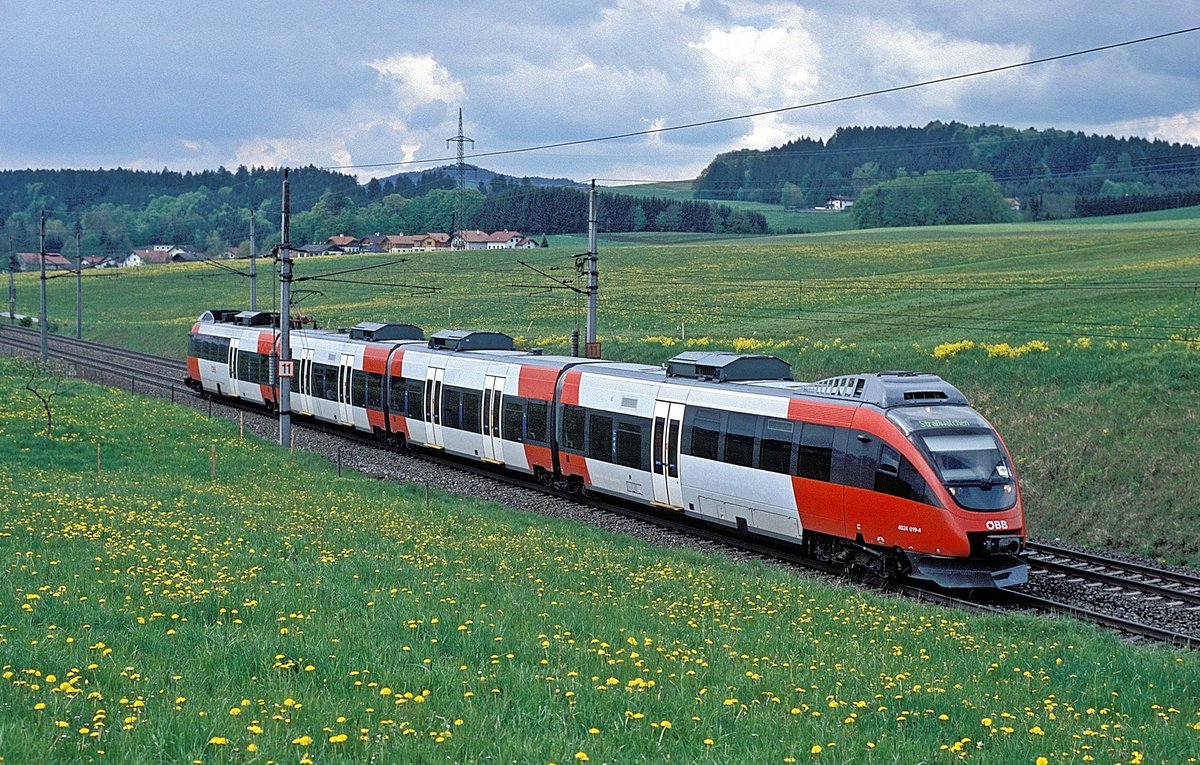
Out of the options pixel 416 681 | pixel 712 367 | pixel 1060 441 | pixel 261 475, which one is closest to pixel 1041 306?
pixel 1060 441

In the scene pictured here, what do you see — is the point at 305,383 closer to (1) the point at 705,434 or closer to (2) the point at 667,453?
(2) the point at 667,453

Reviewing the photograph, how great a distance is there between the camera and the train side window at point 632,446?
24922mm

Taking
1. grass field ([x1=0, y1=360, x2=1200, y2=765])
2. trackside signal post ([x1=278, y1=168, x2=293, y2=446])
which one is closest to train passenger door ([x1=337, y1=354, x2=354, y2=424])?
trackside signal post ([x1=278, y1=168, x2=293, y2=446])

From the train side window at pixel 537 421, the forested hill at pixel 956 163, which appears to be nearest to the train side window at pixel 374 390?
the train side window at pixel 537 421

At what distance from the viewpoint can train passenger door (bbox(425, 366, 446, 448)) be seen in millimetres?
33312

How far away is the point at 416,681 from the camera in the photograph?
8.76 meters

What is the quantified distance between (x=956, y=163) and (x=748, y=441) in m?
110

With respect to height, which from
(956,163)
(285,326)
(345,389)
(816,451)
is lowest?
(345,389)

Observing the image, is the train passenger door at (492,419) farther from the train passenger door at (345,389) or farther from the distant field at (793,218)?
the distant field at (793,218)

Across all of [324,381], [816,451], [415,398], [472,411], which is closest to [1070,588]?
[816,451]

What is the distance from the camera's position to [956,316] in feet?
158

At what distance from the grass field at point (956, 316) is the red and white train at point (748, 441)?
5.08 m

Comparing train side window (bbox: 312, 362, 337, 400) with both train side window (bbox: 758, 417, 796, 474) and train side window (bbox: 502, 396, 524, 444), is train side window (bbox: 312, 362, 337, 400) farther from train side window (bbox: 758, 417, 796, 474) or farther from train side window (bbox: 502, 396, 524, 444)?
train side window (bbox: 758, 417, 796, 474)

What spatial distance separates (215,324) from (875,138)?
13040 centimetres
